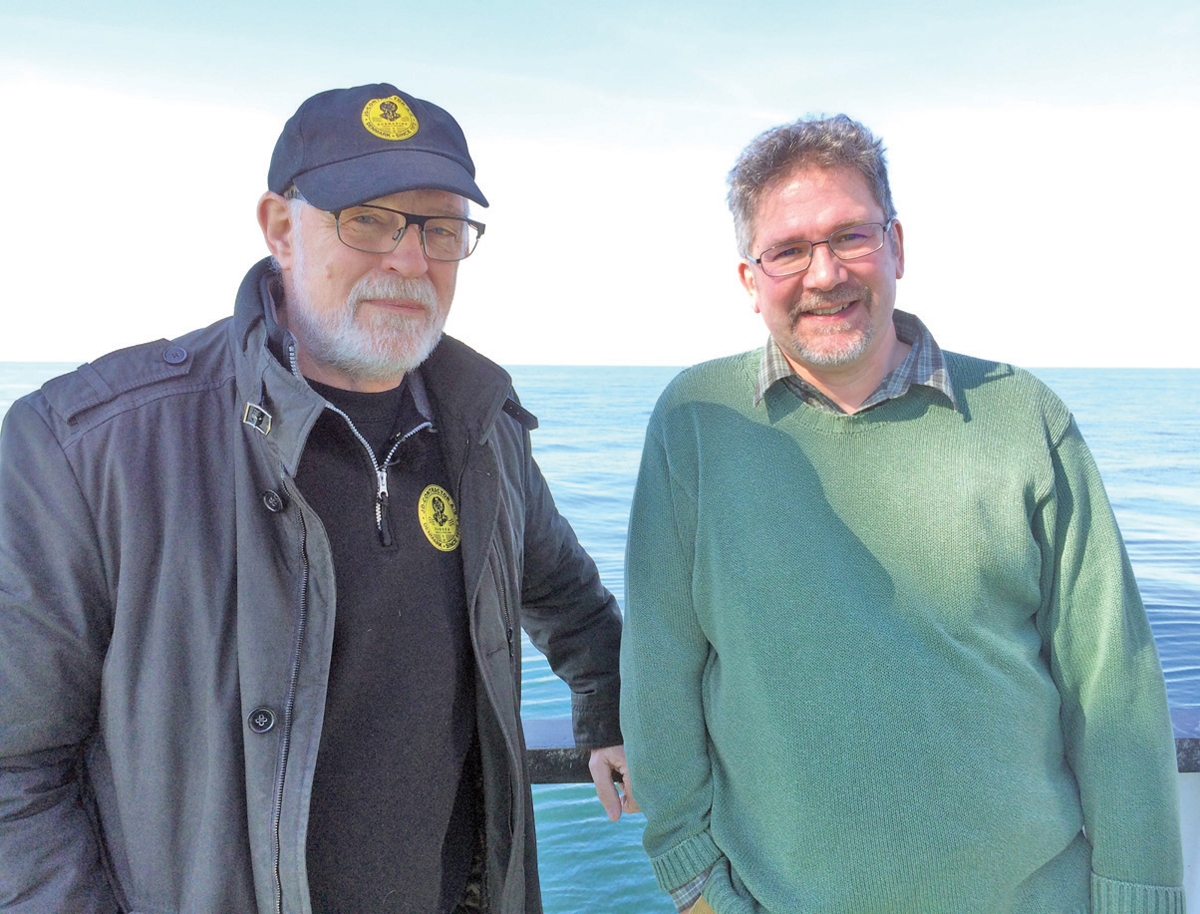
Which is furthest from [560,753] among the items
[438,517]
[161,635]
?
[161,635]

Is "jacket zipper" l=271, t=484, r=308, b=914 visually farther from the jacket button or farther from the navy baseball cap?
the navy baseball cap

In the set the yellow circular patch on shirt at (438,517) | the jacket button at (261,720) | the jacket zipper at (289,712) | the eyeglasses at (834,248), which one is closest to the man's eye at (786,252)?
the eyeglasses at (834,248)

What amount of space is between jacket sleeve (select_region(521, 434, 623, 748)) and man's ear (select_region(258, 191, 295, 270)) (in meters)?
0.68

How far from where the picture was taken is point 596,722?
6.65ft

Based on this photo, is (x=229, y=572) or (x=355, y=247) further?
(x=355, y=247)

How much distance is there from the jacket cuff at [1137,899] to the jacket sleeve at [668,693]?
674mm

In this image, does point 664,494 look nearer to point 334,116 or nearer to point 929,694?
point 929,694

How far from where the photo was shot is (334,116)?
1.78 m

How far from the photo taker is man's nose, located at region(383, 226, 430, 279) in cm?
180

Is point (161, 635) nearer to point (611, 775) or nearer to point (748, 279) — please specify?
point (611, 775)

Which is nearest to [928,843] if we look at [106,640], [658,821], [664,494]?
[658,821]

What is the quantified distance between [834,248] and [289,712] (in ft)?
4.45

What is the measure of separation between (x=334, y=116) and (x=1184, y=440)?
27.8m

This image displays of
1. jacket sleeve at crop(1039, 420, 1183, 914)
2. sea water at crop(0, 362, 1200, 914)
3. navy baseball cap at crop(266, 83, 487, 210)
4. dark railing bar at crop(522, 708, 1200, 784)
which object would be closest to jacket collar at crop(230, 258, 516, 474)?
navy baseball cap at crop(266, 83, 487, 210)
